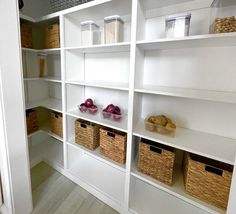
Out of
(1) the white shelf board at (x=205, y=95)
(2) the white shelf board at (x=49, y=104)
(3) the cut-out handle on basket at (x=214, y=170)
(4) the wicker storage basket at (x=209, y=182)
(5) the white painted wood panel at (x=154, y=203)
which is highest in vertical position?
(1) the white shelf board at (x=205, y=95)

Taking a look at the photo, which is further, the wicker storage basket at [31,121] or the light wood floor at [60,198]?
the wicker storage basket at [31,121]

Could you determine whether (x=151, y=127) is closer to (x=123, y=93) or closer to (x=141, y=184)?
(x=123, y=93)

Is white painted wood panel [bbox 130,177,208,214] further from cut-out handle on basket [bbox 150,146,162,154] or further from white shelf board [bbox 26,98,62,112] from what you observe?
white shelf board [bbox 26,98,62,112]

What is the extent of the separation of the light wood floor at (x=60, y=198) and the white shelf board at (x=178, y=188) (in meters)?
0.52

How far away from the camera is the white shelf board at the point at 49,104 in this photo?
70.3 inches

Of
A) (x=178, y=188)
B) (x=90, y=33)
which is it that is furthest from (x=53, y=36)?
(x=178, y=188)

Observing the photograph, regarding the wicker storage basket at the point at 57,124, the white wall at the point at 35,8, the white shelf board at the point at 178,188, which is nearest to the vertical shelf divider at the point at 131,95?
the white shelf board at the point at 178,188

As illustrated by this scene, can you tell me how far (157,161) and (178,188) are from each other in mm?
243

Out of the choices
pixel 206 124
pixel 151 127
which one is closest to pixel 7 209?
pixel 151 127

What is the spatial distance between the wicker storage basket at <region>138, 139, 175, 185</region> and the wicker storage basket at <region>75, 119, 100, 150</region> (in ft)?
1.80

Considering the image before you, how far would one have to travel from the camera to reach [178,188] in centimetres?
116

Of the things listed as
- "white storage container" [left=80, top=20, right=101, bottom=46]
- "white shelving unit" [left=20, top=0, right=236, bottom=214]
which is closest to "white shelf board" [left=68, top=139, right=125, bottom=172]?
"white shelving unit" [left=20, top=0, right=236, bottom=214]

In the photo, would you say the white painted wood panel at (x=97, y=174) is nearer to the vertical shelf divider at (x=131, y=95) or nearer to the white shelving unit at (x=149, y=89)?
the white shelving unit at (x=149, y=89)

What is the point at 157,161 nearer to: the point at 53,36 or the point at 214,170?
the point at 214,170
